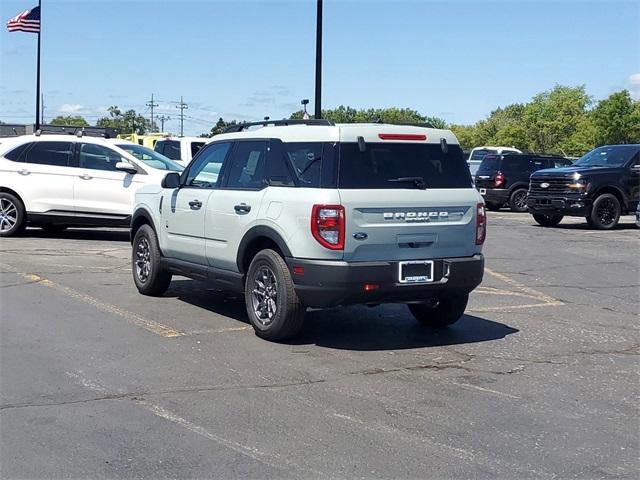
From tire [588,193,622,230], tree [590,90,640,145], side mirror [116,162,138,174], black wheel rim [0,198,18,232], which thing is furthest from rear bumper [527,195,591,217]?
tree [590,90,640,145]

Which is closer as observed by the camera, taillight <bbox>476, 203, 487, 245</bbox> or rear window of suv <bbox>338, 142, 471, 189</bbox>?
rear window of suv <bbox>338, 142, 471, 189</bbox>

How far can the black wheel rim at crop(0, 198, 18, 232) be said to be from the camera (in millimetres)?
14773

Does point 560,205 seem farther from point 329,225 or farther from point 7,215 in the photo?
point 329,225

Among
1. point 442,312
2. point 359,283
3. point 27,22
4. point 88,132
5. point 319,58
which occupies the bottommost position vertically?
point 442,312

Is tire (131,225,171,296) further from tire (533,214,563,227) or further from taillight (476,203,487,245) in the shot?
tire (533,214,563,227)

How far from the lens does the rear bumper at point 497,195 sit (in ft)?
81.2

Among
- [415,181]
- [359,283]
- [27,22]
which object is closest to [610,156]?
[415,181]

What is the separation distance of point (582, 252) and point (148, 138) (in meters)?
19.4

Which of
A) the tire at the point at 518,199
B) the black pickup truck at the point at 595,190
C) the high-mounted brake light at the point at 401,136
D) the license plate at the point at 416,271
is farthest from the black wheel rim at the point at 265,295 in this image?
the tire at the point at 518,199

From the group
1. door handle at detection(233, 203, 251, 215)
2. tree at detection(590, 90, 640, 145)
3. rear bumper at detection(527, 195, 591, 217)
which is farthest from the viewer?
tree at detection(590, 90, 640, 145)

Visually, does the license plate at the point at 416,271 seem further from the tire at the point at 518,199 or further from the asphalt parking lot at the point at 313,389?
the tire at the point at 518,199

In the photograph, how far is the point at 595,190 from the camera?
1873cm

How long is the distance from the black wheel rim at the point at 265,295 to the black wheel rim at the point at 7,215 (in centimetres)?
879

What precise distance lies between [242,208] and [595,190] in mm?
13167
